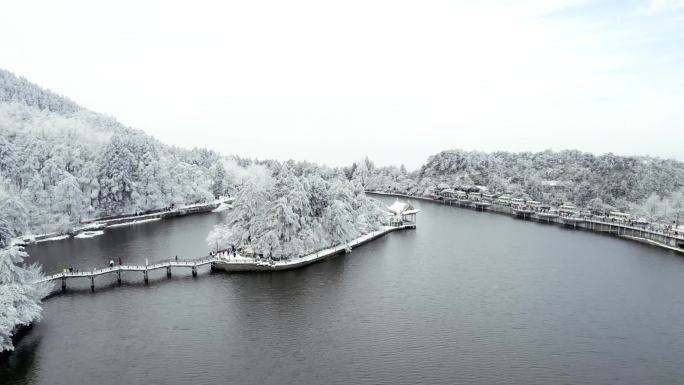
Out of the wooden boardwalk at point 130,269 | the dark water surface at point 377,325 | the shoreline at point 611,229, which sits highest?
the shoreline at point 611,229

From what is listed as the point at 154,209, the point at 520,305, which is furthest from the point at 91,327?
the point at 154,209

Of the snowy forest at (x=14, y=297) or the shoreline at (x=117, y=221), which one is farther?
the shoreline at (x=117, y=221)

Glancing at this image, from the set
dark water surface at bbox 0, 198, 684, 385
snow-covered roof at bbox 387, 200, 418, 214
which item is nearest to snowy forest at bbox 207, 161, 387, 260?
dark water surface at bbox 0, 198, 684, 385

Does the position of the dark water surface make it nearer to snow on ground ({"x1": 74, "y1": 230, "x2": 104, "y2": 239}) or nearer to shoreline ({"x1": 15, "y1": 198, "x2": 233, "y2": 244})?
shoreline ({"x1": 15, "y1": 198, "x2": 233, "y2": 244})

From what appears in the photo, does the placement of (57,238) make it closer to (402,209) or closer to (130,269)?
(130,269)

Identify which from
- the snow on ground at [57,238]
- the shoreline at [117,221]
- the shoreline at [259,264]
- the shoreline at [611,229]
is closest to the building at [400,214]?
the shoreline at [259,264]

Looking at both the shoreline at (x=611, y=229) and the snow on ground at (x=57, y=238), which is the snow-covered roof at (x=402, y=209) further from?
the snow on ground at (x=57, y=238)
